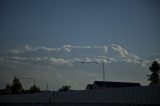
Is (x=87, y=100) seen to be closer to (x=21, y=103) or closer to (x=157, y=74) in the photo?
(x=21, y=103)

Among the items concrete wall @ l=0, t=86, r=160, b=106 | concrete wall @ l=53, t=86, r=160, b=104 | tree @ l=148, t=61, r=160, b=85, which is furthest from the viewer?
tree @ l=148, t=61, r=160, b=85

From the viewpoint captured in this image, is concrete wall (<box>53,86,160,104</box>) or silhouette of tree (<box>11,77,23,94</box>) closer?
concrete wall (<box>53,86,160,104</box>)

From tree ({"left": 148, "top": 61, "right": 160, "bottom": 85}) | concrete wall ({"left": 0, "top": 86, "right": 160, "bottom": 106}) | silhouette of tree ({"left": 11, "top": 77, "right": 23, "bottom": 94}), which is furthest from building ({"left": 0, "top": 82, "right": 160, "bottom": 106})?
silhouette of tree ({"left": 11, "top": 77, "right": 23, "bottom": 94})

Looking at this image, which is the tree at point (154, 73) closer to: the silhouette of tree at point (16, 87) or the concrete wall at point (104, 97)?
the concrete wall at point (104, 97)

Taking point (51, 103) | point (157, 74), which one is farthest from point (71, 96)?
point (157, 74)

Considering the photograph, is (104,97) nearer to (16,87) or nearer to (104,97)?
(104,97)

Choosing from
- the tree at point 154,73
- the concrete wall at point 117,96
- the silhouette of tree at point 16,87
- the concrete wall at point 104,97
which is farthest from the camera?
the silhouette of tree at point 16,87

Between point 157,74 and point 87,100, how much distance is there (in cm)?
5125

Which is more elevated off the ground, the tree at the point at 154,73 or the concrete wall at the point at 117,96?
the tree at the point at 154,73

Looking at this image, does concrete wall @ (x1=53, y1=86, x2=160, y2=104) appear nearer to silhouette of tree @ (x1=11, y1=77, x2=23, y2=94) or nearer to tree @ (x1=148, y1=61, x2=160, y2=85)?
tree @ (x1=148, y1=61, x2=160, y2=85)

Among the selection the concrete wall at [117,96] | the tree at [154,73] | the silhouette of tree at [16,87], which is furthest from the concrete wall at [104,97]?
the silhouette of tree at [16,87]

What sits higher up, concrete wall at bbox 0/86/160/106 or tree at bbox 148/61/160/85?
tree at bbox 148/61/160/85

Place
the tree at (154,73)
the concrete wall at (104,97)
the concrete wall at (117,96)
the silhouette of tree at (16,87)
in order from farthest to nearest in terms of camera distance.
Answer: the silhouette of tree at (16,87) → the tree at (154,73) → the concrete wall at (104,97) → the concrete wall at (117,96)

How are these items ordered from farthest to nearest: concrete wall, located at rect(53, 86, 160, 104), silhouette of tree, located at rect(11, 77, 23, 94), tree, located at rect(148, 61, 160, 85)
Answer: silhouette of tree, located at rect(11, 77, 23, 94) < tree, located at rect(148, 61, 160, 85) < concrete wall, located at rect(53, 86, 160, 104)
